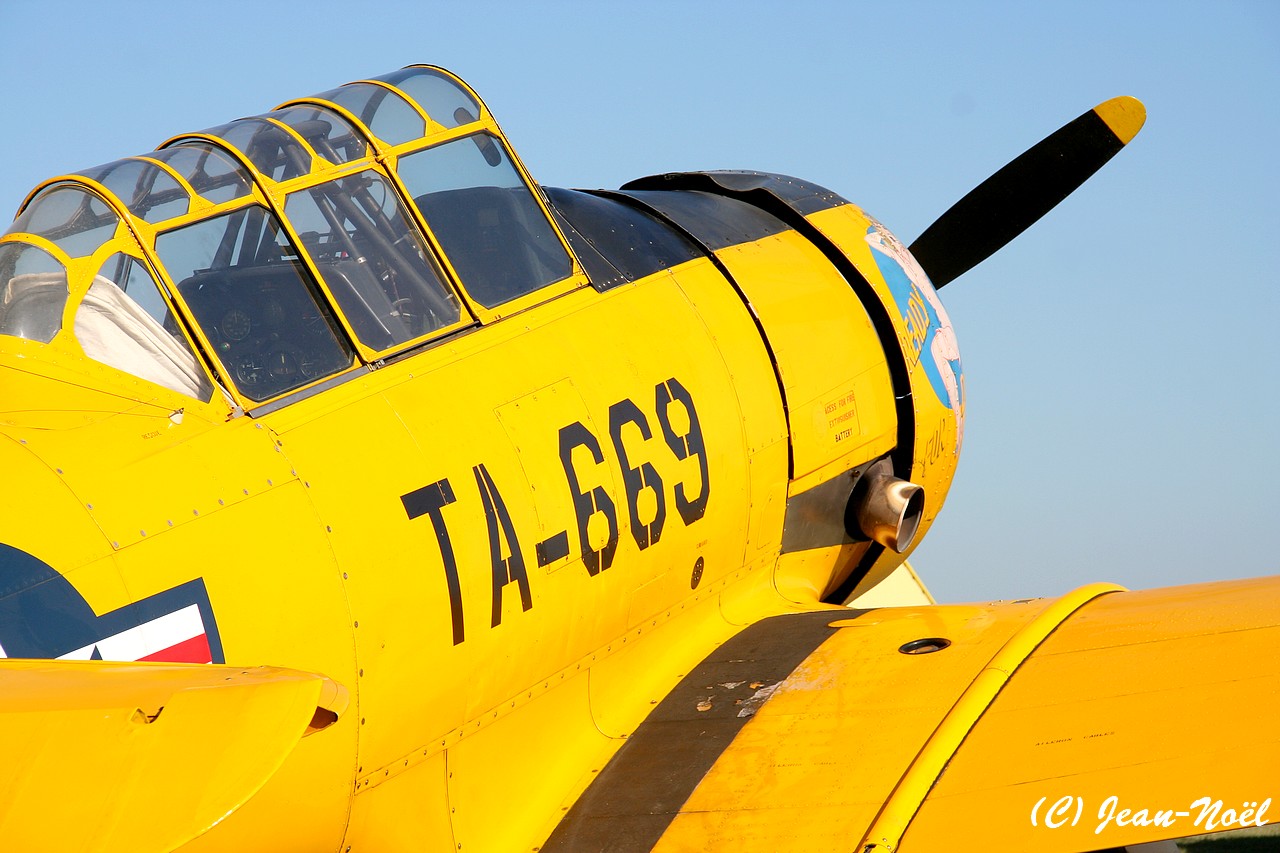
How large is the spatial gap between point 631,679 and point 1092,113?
4625 millimetres

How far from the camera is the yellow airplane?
11.0 ft

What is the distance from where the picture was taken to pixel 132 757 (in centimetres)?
245

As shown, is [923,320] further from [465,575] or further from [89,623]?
[89,623]

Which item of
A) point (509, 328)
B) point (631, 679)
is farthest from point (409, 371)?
point (631, 679)

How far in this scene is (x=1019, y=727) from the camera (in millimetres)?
4352

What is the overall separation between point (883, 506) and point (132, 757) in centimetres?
471

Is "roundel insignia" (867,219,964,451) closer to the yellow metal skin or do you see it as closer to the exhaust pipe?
the exhaust pipe

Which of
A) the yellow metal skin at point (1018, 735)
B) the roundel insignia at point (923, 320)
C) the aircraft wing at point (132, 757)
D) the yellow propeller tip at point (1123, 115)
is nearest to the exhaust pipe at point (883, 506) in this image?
the roundel insignia at point (923, 320)

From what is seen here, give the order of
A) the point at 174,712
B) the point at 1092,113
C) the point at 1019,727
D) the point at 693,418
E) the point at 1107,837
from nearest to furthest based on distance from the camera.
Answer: the point at 174,712
the point at 1107,837
the point at 1019,727
the point at 693,418
the point at 1092,113

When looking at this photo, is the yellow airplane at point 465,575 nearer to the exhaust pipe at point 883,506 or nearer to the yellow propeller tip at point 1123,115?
the exhaust pipe at point 883,506

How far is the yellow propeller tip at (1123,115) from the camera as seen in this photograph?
7785 mm

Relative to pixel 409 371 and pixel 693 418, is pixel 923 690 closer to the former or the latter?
pixel 693 418

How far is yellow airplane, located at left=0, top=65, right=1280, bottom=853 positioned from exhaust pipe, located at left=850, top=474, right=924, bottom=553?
480mm

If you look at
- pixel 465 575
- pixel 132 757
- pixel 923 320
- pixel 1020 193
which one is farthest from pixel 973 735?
pixel 1020 193
